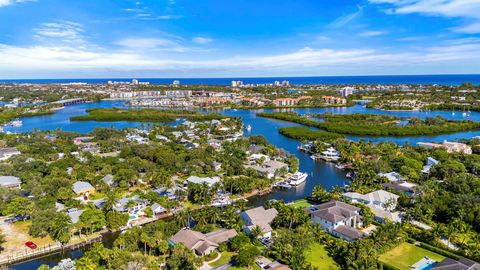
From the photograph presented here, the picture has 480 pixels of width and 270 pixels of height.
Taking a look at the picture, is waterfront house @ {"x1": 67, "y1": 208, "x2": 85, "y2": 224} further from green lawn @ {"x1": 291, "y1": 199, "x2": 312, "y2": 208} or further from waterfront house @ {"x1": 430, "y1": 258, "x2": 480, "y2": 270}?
waterfront house @ {"x1": 430, "y1": 258, "x2": 480, "y2": 270}

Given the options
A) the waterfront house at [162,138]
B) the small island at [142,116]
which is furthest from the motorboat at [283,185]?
the small island at [142,116]

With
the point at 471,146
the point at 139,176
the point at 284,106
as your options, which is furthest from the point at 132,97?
the point at 471,146

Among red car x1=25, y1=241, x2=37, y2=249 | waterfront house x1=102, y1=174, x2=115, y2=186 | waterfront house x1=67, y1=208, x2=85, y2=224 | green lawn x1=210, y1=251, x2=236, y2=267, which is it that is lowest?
green lawn x1=210, y1=251, x2=236, y2=267

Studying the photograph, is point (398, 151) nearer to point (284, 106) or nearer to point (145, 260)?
point (145, 260)

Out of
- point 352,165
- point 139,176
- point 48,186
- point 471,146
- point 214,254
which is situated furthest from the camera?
point 471,146

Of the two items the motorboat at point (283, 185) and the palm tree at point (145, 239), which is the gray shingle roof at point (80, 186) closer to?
the palm tree at point (145, 239)

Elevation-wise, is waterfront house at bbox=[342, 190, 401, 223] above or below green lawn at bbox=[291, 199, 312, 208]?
above

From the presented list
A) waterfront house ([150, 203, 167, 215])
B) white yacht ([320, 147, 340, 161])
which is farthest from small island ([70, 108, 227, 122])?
waterfront house ([150, 203, 167, 215])
